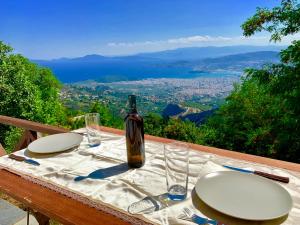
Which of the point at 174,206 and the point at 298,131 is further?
the point at 298,131

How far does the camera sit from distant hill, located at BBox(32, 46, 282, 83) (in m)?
32.8

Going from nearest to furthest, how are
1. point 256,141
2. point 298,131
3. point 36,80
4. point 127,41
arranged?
point 298,131 → point 256,141 → point 36,80 → point 127,41

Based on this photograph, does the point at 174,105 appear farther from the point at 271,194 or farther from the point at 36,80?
the point at 271,194

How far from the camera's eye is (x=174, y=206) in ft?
2.64

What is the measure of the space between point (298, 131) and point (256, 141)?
758mm

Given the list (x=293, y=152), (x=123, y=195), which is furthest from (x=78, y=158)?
(x=293, y=152)

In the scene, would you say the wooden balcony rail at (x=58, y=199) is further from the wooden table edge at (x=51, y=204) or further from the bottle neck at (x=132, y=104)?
the bottle neck at (x=132, y=104)

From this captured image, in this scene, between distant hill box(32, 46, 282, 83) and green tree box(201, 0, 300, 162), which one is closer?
green tree box(201, 0, 300, 162)

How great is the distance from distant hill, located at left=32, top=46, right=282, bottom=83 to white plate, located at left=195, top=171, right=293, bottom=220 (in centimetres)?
1158

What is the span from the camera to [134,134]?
42.1 inches

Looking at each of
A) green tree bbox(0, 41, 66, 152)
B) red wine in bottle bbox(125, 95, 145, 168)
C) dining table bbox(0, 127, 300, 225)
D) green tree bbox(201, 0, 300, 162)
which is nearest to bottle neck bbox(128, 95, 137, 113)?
red wine in bottle bbox(125, 95, 145, 168)

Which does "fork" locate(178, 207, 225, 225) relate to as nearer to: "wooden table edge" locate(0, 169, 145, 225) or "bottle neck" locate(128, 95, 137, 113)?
"wooden table edge" locate(0, 169, 145, 225)

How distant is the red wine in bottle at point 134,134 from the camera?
1061mm

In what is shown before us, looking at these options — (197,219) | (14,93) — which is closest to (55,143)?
(197,219)
